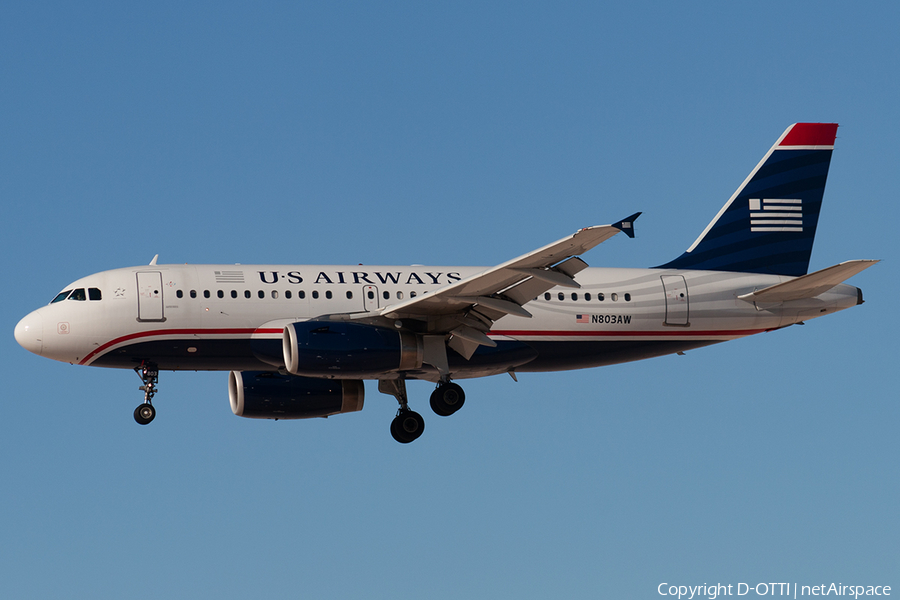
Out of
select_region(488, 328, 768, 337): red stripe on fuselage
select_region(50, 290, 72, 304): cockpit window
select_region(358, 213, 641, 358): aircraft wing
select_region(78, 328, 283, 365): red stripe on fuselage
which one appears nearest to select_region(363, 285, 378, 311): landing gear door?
select_region(358, 213, 641, 358): aircraft wing

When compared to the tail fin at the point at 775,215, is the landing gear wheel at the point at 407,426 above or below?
below

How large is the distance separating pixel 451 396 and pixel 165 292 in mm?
7763

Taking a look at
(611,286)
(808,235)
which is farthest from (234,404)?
(808,235)

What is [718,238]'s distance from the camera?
35.7m

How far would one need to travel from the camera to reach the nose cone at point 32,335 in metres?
30.4

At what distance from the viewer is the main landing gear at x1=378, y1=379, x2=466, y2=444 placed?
3125cm

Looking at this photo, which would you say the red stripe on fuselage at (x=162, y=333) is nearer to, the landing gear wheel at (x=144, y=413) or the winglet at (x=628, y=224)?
the landing gear wheel at (x=144, y=413)

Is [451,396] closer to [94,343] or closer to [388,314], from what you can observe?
[388,314]

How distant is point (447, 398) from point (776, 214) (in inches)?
479

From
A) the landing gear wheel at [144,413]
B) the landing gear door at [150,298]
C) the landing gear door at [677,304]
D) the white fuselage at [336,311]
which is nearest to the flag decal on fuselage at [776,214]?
the white fuselage at [336,311]

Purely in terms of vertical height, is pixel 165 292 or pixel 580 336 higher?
pixel 165 292

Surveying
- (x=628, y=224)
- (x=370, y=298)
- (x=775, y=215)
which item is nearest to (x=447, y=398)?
(x=370, y=298)

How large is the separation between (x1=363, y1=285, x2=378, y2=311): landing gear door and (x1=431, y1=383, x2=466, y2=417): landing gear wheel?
2.73 metres

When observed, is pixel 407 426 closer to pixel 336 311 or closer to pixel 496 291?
pixel 336 311
